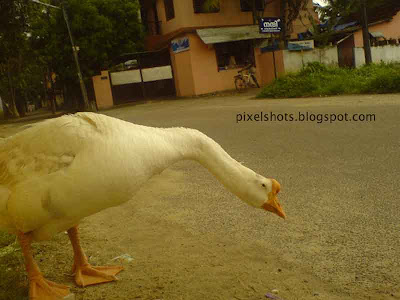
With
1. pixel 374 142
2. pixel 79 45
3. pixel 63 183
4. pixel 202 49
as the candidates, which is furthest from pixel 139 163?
pixel 79 45

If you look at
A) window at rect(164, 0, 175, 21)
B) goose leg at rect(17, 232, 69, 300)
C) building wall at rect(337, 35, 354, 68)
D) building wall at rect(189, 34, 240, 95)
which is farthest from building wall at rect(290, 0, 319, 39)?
goose leg at rect(17, 232, 69, 300)

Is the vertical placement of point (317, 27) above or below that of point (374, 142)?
above

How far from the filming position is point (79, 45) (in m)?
22.9

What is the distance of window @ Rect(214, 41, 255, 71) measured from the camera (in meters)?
22.0

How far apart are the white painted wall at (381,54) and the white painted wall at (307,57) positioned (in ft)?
3.74

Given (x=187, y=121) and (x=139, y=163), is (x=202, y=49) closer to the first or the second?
(x=187, y=121)

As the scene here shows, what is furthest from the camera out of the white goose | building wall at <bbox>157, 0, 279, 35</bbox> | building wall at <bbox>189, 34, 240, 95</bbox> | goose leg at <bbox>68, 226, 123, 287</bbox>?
building wall at <bbox>189, 34, 240, 95</bbox>

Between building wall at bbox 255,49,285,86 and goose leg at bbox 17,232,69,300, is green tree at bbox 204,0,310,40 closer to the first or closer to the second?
building wall at bbox 255,49,285,86

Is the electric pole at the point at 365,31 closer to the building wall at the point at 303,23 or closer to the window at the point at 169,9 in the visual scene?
the building wall at the point at 303,23

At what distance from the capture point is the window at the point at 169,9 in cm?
2150

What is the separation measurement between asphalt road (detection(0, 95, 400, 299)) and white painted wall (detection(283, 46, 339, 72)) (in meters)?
12.6

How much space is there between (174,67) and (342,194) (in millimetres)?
19759

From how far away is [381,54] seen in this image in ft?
68.7

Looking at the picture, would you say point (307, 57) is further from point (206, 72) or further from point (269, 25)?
point (206, 72)
